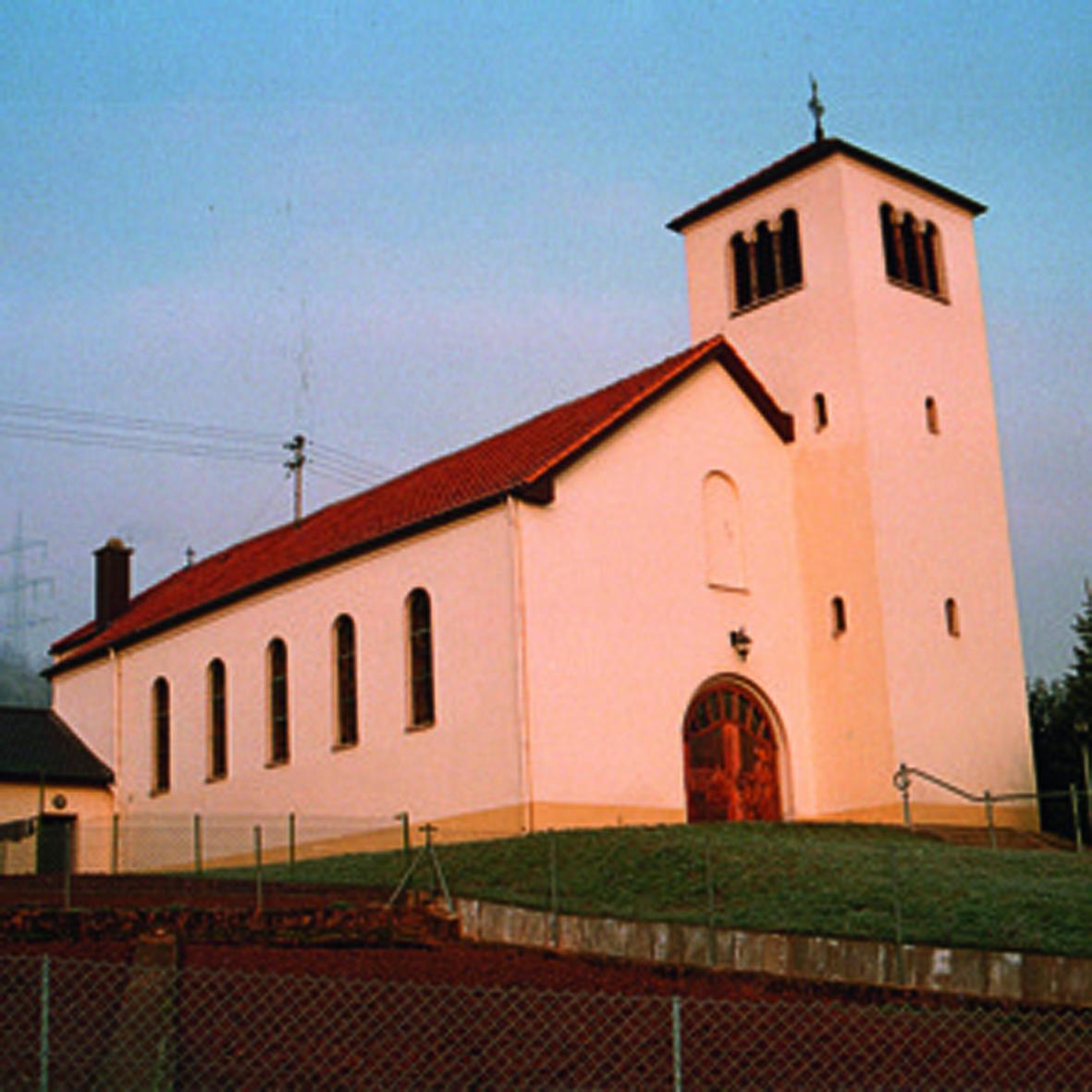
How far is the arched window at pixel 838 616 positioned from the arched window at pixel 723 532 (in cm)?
178

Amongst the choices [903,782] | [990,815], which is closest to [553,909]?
[903,782]

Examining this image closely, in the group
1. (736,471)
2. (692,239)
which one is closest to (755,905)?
(736,471)

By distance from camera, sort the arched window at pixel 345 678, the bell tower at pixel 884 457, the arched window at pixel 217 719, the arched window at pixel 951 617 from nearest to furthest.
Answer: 1. the bell tower at pixel 884 457
2. the arched window at pixel 951 617
3. the arched window at pixel 345 678
4. the arched window at pixel 217 719

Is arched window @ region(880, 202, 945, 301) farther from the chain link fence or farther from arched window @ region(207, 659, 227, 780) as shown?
the chain link fence

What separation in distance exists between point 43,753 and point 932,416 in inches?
827

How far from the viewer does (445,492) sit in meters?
29.8

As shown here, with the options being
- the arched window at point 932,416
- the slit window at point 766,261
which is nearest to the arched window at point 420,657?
the slit window at point 766,261

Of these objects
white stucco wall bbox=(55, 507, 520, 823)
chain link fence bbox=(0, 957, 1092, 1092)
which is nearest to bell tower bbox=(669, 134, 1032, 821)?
white stucco wall bbox=(55, 507, 520, 823)

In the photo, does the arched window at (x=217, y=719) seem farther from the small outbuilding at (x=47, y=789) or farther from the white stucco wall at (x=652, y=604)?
the white stucco wall at (x=652, y=604)

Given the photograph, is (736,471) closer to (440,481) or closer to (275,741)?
(440,481)

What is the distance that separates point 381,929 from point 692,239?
1939cm

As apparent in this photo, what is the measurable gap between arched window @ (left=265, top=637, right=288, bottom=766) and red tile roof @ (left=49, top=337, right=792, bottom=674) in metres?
1.36

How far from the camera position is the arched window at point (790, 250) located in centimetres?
3194

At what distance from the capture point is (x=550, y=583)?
26703 millimetres
